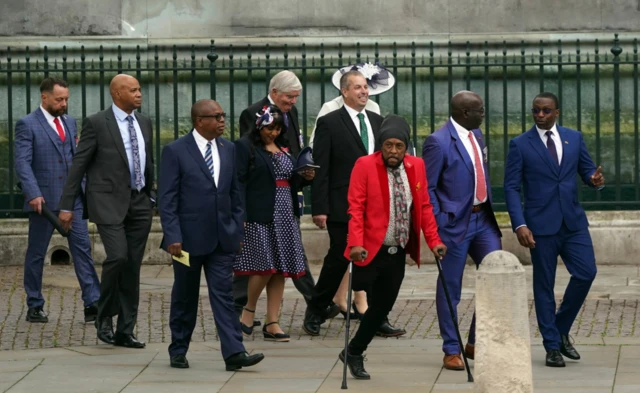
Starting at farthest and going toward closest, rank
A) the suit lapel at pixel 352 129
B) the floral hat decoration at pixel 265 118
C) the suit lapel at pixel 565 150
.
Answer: the suit lapel at pixel 352 129
the floral hat decoration at pixel 265 118
the suit lapel at pixel 565 150

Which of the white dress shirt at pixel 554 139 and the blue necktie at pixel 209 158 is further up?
the white dress shirt at pixel 554 139

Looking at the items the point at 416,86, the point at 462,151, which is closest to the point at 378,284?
the point at 462,151

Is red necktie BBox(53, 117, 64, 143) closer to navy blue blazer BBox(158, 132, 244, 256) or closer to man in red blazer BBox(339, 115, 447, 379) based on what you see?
navy blue blazer BBox(158, 132, 244, 256)

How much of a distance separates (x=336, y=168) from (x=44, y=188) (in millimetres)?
2398

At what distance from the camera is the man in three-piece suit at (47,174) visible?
11531 mm

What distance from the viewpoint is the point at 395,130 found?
9008 millimetres

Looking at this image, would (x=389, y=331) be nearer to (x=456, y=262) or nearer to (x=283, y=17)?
(x=456, y=262)

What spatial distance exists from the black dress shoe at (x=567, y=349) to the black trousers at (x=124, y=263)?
2.90 m

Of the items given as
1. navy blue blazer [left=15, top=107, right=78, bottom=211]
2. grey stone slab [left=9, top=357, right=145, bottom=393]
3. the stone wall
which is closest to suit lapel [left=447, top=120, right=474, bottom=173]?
grey stone slab [left=9, top=357, right=145, bottom=393]

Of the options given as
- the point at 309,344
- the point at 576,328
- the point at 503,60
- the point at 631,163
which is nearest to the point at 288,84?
the point at 309,344

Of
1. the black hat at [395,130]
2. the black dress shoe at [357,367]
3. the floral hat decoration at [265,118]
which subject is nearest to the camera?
the black hat at [395,130]

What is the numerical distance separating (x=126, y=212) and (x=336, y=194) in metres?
1.49

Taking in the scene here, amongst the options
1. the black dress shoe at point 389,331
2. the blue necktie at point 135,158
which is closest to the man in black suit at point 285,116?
the black dress shoe at point 389,331

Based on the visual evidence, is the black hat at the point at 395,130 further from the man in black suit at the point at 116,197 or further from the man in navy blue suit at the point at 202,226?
the man in black suit at the point at 116,197
